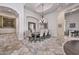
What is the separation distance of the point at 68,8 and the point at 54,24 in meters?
0.44

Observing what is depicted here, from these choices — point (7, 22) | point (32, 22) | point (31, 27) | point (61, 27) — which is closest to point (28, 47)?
point (31, 27)

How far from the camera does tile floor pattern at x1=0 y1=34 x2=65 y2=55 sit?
2176mm

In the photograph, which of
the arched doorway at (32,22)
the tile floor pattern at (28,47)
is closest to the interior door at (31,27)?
the arched doorway at (32,22)

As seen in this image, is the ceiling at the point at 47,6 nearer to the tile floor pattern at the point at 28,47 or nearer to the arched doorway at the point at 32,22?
the arched doorway at the point at 32,22

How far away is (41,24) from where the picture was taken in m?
2.16

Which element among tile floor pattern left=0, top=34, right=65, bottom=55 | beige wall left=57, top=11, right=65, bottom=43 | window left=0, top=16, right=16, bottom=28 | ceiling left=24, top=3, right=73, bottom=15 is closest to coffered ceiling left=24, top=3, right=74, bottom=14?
ceiling left=24, top=3, right=73, bottom=15

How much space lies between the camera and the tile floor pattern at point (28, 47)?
85.7 inches

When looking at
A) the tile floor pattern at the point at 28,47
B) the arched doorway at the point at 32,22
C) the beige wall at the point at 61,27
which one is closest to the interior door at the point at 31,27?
the arched doorway at the point at 32,22

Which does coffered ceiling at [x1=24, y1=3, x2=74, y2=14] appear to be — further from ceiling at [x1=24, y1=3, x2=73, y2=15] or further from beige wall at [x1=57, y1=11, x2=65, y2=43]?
beige wall at [x1=57, y1=11, x2=65, y2=43]

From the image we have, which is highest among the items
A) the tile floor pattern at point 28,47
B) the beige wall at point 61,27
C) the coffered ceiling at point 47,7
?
the coffered ceiling at point 47,7

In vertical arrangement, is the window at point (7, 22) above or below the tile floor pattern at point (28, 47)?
above

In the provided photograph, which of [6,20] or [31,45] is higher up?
[6,20]
